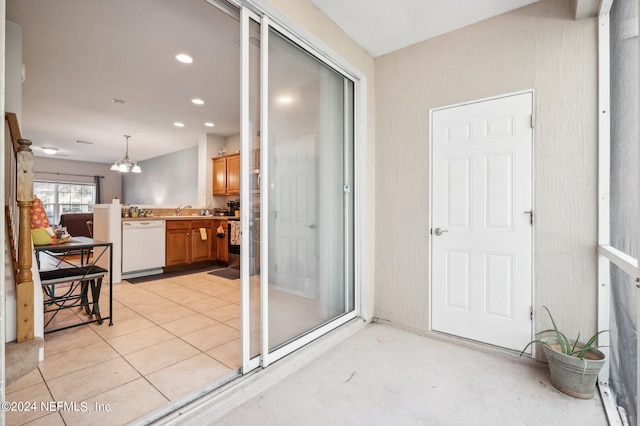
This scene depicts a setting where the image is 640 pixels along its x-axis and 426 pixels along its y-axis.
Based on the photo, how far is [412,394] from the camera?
1.84 metres

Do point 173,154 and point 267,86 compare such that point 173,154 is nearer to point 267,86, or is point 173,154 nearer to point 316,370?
point 267,86

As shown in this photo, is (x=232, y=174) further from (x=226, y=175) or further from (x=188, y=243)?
(x=188, y=243)

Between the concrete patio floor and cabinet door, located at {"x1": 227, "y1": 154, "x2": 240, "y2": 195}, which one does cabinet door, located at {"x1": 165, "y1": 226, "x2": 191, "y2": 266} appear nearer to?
cabinet door, located at {"x1": 227, "y1": 154, "x2": 240, "y2": 195}

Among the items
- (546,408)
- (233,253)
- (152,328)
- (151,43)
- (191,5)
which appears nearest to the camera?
(546,408)

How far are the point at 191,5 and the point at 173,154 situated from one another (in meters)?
6.21

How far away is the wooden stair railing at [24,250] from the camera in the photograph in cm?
193

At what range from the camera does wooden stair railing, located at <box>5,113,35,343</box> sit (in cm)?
193

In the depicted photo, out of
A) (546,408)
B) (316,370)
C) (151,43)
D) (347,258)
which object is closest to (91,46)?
(151,43)

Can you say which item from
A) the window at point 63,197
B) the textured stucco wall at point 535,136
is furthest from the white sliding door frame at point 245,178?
the window at point 63,197

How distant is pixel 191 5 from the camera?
2.42 m

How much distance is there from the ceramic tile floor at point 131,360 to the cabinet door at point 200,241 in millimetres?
2010

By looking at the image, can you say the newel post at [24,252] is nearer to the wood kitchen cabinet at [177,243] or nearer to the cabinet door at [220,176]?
the wood kitchen cabinet at [177,243]

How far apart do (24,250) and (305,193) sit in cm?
189

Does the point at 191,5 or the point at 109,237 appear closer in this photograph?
the point at 191,5
